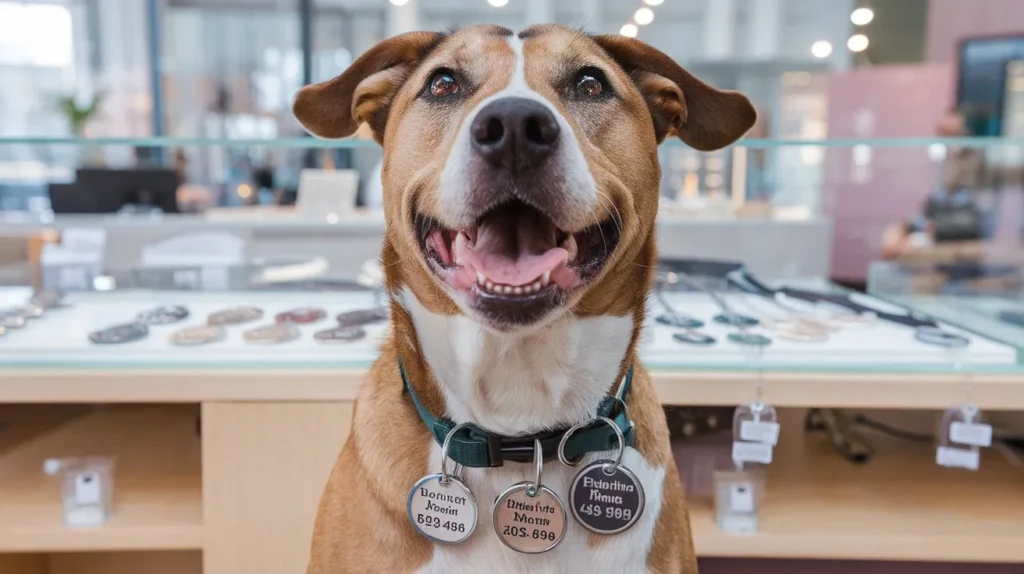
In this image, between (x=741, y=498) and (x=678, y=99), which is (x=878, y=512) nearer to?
(x=741, y=498)

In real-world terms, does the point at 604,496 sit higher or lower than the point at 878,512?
higher

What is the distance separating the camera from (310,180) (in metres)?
4.06

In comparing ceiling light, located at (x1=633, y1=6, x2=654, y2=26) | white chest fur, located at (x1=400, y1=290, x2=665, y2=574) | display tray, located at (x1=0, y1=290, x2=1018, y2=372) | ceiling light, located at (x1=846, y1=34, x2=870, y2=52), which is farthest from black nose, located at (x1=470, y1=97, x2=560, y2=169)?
ceiling light, located at (x1=633, y1=6, x2=654, y2=26)

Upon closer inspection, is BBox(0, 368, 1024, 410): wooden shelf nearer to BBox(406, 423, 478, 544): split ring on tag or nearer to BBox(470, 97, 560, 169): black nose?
BBox(406, 423, 478, 544): split ring on tag

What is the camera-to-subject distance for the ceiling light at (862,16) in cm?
771

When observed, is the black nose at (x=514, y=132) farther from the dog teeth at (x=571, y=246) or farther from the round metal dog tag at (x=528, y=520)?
the round metal dog tag at (x=528, y=520)

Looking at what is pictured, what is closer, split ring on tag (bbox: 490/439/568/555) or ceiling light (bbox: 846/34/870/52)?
split ring on tag (bbox: 490/439/568/555)

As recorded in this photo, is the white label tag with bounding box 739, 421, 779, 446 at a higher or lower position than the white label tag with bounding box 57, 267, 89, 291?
lower

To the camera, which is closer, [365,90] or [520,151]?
[520,151]

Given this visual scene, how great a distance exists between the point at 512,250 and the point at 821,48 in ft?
26.5

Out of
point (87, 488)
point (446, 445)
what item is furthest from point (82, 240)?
point (446, 445)

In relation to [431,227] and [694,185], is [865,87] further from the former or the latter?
[431,227]

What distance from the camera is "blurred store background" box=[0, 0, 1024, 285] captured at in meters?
4.05

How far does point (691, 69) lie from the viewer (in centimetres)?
804
